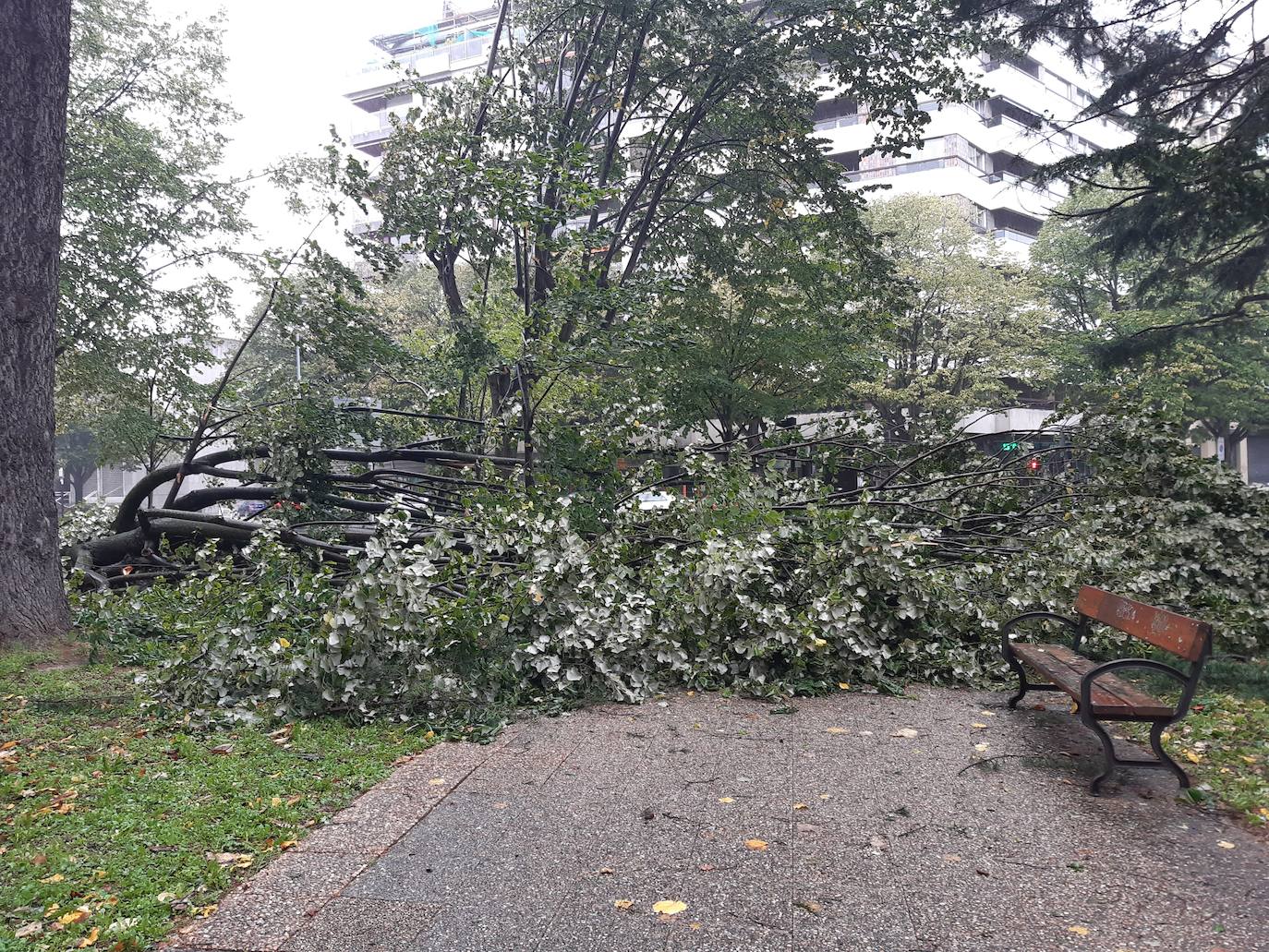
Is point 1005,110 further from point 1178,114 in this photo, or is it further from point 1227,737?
point 1227,737

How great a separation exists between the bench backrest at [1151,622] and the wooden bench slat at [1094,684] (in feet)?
0.93

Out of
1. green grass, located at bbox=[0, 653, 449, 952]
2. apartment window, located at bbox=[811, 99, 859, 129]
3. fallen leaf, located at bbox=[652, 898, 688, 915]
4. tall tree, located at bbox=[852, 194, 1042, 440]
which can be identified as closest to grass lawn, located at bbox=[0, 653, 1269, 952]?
green grass, located at bbox=[0, 653, 449, 952]

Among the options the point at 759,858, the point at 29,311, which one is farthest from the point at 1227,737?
the point at 29,311

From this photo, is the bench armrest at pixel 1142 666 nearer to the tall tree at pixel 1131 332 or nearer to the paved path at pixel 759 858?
the paved path at pixel 759 858

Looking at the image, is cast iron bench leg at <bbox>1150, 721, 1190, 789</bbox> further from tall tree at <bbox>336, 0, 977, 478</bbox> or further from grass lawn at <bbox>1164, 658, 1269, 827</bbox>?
tall tree at <bbox>336, 0, 977, 478</bbox>

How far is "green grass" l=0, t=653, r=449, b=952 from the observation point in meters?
3.27

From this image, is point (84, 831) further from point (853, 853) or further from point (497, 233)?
point (497, 233)

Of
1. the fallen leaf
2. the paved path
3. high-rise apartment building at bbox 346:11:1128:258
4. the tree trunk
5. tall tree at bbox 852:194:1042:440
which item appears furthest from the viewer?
high-rise apartment building at bbox 346:11:1128:258

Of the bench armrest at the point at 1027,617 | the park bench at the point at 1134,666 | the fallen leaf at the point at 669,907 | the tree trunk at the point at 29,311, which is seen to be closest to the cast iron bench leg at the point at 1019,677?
the bench armrest at the point at 1027,617

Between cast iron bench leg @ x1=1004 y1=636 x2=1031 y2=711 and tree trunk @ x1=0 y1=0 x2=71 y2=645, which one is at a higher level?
tree trunk @ x1=0 y1=0 x2=71 y2=645

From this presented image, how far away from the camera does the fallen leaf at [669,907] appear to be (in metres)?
3.24

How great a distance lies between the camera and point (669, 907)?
10.8ft

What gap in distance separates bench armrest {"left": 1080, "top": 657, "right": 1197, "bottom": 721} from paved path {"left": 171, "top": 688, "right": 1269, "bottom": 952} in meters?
0.43

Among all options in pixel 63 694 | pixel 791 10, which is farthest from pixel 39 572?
pixel 791 10
